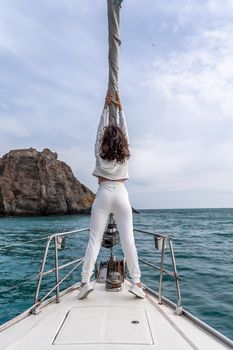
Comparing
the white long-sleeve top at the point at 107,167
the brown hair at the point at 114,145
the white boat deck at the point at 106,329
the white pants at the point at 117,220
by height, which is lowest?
the white boat deck at the point at 106,329

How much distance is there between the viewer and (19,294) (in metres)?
7.82

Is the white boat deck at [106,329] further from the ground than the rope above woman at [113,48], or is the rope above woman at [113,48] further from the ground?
the rope above woman at [113,48]

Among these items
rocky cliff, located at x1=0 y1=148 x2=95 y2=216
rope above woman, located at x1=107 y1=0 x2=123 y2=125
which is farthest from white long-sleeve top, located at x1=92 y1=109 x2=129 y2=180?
rocky cliff, located at x1=0 y1=148 x2=95 y2=216

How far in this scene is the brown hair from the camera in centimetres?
386

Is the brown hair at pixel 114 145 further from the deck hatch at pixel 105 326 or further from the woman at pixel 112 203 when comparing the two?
the deck hatch at pixel 105 326

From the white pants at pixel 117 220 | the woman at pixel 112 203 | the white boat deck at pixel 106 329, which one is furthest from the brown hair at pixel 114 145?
the white boat deck at pixel 106 329

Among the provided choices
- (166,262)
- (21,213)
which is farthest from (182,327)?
(21,213)

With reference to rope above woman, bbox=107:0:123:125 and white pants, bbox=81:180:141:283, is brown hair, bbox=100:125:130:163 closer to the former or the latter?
white pants, bbox=81:180:141:283

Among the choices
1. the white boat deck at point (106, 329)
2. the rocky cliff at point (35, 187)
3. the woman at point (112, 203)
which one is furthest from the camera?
the rocky cliff at point (35, 187)

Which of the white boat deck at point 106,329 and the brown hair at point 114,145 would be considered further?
the brown hair at point 114,145

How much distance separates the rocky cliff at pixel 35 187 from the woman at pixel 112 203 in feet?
232

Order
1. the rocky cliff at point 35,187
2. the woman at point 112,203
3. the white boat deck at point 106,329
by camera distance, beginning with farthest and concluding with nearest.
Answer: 1. the rocky cliff at point 35,187
2. the woman at point 112,203
3. the white boat deck at point 106,329

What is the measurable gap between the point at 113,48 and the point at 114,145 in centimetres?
158

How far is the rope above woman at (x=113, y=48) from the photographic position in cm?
449
